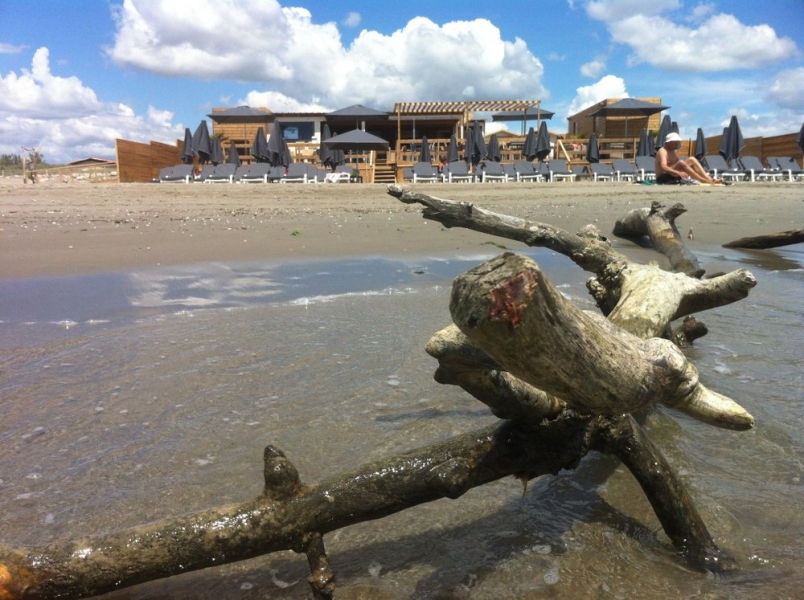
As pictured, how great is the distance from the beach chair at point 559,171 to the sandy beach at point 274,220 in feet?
28.7

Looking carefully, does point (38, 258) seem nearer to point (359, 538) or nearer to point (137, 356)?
point (137, 356)

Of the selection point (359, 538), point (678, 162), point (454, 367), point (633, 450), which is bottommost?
point (359, 538)

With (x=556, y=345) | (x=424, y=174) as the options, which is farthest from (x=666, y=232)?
(x=424, y=174)

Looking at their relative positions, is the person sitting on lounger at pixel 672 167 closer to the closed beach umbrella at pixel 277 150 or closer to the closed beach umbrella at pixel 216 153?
the closed beach umbrella at pixel 277 150

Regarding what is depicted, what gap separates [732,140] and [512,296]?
87.5ft

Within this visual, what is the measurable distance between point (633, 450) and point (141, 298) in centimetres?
440

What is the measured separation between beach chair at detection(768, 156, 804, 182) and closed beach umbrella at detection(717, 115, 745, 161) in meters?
2.00

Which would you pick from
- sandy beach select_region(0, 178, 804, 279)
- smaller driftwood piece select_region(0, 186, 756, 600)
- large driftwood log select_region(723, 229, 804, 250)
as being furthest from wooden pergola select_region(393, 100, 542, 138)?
smaller driftwood piece select_region(0, 186, 756, 600)

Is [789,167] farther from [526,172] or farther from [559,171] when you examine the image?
[526,172]

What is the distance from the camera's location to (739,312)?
15.7 ft

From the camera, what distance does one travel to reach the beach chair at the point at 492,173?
75.3 ft

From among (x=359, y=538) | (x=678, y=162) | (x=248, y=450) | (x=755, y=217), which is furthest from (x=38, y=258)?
(x=678, y=162)

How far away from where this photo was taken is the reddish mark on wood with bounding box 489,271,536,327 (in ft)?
3.45

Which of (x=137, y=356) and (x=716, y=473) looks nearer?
(x=716, y=473)
